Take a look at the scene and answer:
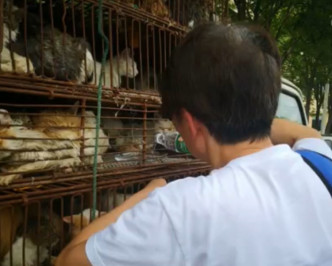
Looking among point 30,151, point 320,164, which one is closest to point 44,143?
point 30,151

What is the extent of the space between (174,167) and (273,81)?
40.9 inches

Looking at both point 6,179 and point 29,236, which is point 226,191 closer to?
point 6,179

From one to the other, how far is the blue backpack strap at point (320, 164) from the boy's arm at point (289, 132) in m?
0.27

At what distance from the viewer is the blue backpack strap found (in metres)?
0.74

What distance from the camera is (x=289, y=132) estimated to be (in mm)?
1156

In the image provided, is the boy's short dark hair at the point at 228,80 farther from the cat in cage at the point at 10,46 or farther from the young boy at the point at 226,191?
the cat in cage at the point at 10,46

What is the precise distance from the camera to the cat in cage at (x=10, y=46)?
119 centimetres

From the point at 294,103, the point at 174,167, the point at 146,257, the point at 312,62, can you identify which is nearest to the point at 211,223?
the point at 146,257

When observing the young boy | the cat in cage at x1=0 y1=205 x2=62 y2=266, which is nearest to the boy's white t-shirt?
the young boy

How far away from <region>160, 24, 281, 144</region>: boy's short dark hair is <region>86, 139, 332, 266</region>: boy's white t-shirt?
90 millimetres

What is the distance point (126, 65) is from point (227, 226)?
46.3 inches

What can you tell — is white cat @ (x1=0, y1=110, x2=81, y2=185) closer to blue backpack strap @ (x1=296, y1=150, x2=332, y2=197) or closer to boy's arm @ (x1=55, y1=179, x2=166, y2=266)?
boy's arm @ (x1=55, y1=179, x2=166, y2=266)

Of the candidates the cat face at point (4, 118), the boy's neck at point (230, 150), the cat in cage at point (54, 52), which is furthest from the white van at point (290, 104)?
the boy's neck at point (230, 150)

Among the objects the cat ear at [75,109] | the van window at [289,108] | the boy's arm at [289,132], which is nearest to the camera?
the boy's arm at [289,132]
